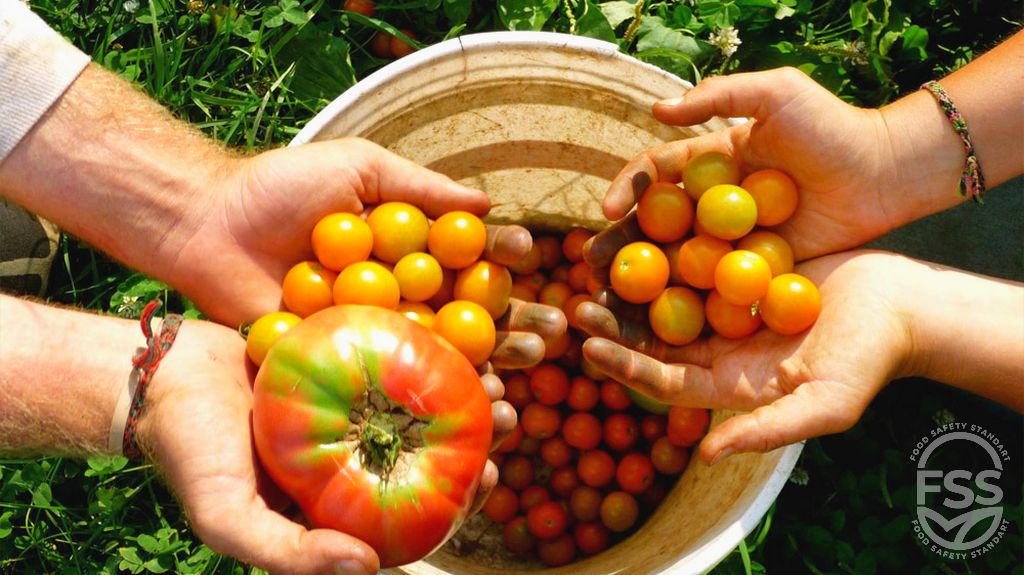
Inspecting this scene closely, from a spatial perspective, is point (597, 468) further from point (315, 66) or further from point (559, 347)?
point (315, 66)

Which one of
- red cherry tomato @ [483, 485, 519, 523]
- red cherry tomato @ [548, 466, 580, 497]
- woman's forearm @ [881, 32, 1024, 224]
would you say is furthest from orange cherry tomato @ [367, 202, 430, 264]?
woman's forearm @ [881, 32, 1024, 224]

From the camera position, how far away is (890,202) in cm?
304

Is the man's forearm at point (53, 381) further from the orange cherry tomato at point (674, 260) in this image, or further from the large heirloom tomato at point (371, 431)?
the orange cherry tomato at point (674, 260)

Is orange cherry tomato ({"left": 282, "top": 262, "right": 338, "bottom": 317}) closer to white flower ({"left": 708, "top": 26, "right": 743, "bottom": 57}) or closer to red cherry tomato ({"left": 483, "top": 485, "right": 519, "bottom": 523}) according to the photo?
red cherry tomato ({"left": 483, "top": 485, "right": 519, "bottom": 523})

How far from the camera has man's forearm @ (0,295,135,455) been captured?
8.54 feet

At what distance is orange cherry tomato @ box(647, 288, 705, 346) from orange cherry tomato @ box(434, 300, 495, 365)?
612mm

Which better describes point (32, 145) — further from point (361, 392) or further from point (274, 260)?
point (361, 392)

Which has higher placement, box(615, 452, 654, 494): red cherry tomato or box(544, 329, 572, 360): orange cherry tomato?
box(544, 329, 572, 360): orange cherry tomato

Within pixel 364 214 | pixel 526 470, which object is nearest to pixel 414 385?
pixel 364 214

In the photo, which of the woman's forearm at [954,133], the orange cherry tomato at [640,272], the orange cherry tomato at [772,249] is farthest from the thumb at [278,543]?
the woman's forearm at [954,133]

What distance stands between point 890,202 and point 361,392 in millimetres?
1889

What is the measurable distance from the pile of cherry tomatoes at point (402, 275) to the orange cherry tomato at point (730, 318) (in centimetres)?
72

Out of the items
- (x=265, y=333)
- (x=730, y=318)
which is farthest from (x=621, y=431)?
(x=265, y=333)

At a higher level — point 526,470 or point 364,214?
point 364,214
